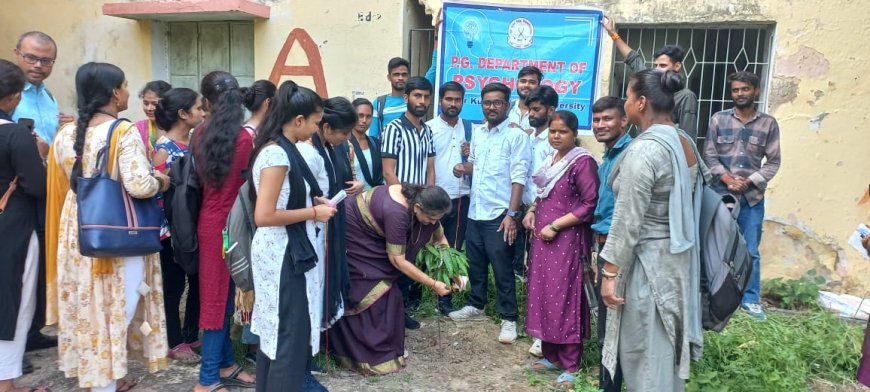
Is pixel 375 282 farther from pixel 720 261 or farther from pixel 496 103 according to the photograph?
pixel 720 261

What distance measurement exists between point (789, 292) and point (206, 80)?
4.72 meters

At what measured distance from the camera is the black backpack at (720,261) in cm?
264

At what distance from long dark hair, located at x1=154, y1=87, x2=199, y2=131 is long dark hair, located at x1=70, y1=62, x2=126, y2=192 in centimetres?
48

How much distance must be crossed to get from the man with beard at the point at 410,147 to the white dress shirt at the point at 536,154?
724 millimetres

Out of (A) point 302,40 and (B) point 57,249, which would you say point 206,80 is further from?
(A) point 302,40

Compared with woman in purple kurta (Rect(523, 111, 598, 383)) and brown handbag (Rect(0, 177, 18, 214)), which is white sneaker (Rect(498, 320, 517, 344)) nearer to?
woman in purple kurta (Rect(523, 111, 598, 383))

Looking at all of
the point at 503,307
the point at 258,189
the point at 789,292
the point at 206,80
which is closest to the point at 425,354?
the point at 503,307

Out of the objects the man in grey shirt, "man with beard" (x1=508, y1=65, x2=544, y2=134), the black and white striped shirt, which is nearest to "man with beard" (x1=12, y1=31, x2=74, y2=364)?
the black and white striped shirt

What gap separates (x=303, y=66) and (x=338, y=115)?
3041mm

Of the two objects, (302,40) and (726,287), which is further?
(302,40)

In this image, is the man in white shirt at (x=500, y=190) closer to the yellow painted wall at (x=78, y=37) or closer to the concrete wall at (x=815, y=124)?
the concrete wall at (x=815, y=124)

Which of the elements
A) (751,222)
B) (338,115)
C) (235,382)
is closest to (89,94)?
(338,115)

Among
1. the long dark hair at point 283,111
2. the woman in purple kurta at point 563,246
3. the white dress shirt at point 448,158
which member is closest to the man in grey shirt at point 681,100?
the woman in purple kurta at point 563,246

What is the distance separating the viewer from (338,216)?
128 inches
